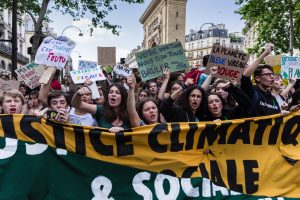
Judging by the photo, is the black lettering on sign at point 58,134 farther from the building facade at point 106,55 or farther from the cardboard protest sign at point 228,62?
the building facade at point 106,55

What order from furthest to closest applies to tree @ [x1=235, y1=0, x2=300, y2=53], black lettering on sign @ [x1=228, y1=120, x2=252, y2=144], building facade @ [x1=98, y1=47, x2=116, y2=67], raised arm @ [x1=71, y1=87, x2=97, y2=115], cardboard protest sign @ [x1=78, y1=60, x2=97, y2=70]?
tree @ [x1=235, y1=0, x2=300, y2=53] → building facade @ [x1=98, y1=47, x2=116, y2=67] → cardboard protest sign @ [x1=78, y1=60, x2=97, y2=70] → raised arm @ [x1=71, y1=87, x2=97, y2=115] → black lettering on sign @ [x1=228, y1=120, x2=252, y2=144]

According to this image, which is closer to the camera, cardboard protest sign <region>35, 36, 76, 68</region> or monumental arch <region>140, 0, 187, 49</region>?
cardboard protest sign <region>35, 36, 76, 68</region>

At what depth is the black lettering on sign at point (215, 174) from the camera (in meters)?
4.27

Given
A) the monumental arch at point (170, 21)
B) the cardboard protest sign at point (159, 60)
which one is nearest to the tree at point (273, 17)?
the cardboard protest sign at point (159, 60)

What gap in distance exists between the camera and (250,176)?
4395mm

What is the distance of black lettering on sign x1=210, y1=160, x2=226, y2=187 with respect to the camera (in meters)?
4.27

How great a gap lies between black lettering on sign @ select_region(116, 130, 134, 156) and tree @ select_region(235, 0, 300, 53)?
2106cm

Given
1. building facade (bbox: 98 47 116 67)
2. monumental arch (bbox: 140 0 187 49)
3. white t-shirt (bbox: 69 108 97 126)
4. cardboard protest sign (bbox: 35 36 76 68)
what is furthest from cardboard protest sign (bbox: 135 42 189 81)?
monumental arch (bbox: 140 0 187 49)

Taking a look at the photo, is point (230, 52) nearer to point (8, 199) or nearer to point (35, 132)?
point (35, 132)

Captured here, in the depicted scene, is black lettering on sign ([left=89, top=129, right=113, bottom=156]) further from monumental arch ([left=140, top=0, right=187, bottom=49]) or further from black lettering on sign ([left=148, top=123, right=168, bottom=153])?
monumental arch ([left=140, top=0, right=187, bottom=49])

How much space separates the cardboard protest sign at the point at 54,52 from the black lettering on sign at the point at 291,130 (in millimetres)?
3147

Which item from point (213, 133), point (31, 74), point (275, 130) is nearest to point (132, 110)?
point (213, 133)

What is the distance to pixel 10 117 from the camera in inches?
159

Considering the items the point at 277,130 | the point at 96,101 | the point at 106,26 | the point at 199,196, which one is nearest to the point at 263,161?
the point at 277,130
